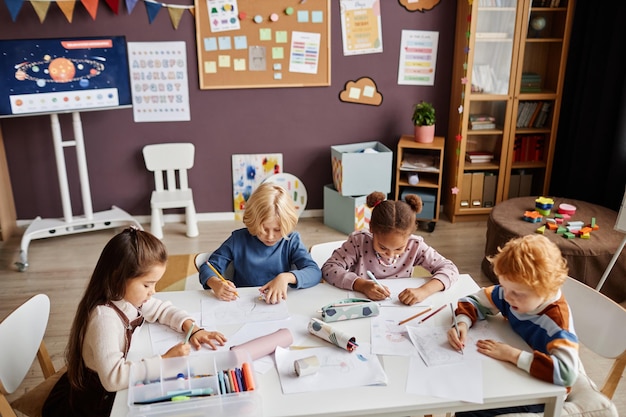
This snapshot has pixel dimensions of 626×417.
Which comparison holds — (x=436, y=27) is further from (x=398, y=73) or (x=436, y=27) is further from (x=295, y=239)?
(x=295, y=239)

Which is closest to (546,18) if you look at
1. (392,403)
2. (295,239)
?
(295,239)

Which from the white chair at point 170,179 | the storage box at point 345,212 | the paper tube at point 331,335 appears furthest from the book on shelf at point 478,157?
the paper tube at point 331,335

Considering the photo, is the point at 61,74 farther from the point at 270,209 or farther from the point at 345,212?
the point at 270,209

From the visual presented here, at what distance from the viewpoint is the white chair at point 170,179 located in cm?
411

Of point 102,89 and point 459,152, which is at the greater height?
point 102,89

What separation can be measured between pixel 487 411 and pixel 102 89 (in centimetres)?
314

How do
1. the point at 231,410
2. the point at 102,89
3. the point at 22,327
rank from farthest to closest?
the point at 102,89, the point at 22,327, the point at 231,410

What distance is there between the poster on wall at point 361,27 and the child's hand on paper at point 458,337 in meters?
2.95

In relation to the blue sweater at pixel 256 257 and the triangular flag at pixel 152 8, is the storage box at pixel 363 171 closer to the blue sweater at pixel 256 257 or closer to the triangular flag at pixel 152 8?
the triangular flag at pixel 152 8

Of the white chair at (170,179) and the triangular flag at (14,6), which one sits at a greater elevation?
the triangular flag at (14,6)

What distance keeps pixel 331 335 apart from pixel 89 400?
2.37 ft

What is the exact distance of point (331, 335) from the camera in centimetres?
167

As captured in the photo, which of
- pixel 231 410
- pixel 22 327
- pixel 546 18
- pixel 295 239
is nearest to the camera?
pixel 231 410

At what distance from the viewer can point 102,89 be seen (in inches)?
151
